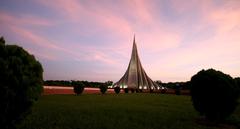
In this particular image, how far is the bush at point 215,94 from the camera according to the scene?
11.3 meters

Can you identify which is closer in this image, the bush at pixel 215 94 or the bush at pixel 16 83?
the bush at pixel 16 83

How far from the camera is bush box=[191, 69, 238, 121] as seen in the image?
1133cm

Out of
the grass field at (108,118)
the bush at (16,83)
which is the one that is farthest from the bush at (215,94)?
the bush at (16,83)

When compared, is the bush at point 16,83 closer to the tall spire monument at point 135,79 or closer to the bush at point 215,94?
the bush at point 215,94

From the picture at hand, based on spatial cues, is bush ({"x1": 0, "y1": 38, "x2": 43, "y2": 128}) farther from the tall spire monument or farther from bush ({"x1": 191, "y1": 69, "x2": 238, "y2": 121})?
the tall spire monument

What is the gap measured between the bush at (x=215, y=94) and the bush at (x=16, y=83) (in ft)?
28.0

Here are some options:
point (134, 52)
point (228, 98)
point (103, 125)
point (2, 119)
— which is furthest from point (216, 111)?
point (134, 52)

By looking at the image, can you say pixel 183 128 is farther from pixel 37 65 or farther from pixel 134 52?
pixel 134 52

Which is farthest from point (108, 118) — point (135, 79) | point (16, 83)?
point (135, 79)

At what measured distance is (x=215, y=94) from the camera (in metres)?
11.4

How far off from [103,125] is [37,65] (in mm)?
4316

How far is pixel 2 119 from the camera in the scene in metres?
6.34

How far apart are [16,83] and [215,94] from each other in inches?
374

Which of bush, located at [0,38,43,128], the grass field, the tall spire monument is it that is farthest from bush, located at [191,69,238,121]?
the tall spire monument
